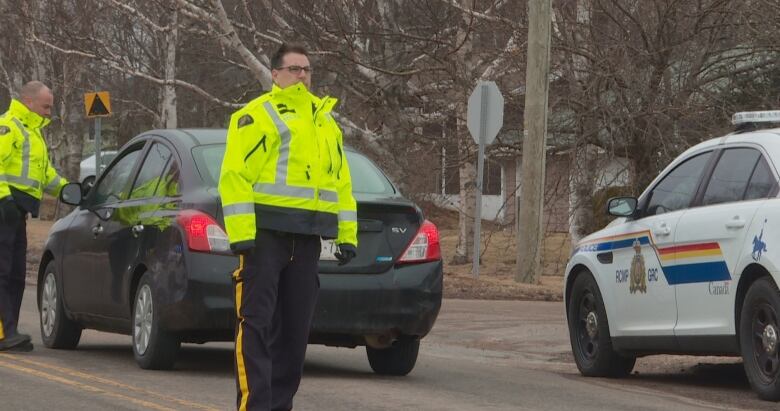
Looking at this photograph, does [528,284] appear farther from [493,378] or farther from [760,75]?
[493,378]

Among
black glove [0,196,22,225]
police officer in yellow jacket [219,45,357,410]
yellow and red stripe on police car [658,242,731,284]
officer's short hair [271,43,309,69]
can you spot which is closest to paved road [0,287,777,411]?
yellow and red stripe on police car [658,242,731,284]

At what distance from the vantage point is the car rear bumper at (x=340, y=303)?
30.7 ft

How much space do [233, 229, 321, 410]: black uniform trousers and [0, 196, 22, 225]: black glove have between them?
460 cm

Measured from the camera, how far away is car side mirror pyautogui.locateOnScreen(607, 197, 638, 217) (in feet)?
34.6

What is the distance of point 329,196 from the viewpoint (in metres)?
7.08

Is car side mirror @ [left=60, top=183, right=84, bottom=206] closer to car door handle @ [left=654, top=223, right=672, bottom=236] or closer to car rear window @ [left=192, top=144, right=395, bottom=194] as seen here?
car rear window @ [left=192, top=144, right=395, bottom=194]

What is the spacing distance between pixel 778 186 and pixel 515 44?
588 inches

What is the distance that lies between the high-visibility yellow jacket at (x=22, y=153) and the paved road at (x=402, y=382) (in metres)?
1.21

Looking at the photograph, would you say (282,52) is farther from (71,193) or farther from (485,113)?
(485,113)

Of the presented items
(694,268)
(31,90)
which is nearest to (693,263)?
(694,268)

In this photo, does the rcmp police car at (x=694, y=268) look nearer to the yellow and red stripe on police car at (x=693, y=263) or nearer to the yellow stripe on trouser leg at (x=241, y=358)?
the yellow and red stripe on police car at (x=693, y=263)

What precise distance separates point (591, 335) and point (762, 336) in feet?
7.52

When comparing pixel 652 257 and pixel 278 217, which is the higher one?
pixel 278 217

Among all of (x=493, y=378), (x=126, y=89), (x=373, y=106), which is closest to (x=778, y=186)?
(x=493, y=378)
